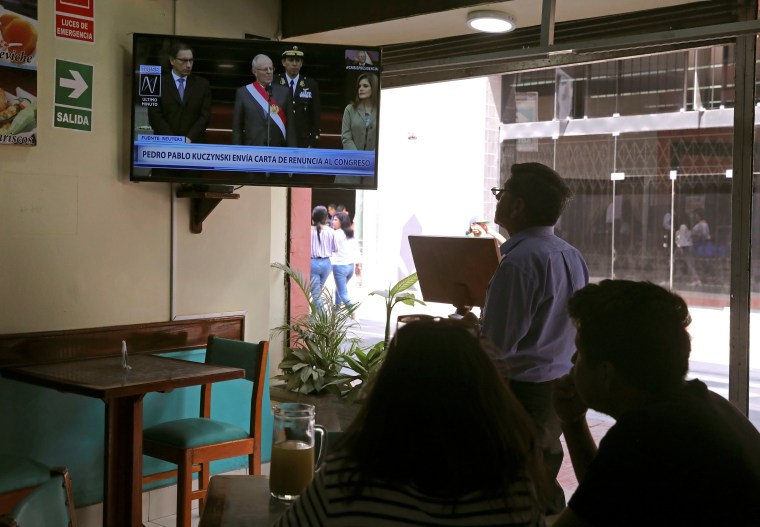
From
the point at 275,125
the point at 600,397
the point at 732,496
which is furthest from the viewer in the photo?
the point at 275,125

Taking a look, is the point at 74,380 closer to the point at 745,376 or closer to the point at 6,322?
the point at 6,322

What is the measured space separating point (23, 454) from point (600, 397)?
118 inches

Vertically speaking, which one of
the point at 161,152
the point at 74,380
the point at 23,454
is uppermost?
the point at 161,152

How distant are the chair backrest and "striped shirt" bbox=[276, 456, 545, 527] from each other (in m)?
2.67

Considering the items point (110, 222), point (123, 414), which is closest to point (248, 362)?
point (123, 414)

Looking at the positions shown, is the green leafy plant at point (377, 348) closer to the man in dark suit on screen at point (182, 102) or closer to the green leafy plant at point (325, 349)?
the green leafy plant at point (325, 349)

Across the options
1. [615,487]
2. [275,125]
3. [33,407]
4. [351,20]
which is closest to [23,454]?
[33,407]

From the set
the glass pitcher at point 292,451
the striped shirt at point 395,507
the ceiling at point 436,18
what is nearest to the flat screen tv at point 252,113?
the ceiling at point 436,18

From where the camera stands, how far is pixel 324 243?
27.8 ft

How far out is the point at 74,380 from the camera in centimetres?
320

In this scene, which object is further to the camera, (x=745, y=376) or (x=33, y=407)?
(x=33, y=407)

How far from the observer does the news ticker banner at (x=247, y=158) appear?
12.8 ft

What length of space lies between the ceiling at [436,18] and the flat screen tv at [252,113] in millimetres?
558

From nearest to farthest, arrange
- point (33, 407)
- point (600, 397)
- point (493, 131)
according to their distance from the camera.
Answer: point (600, 397), point (33, 407), point (493, 131)
